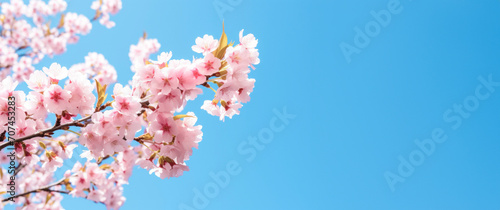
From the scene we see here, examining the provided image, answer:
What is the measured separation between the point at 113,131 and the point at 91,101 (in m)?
0.20

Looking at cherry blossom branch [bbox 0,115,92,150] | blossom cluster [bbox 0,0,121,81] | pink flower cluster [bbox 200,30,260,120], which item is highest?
blossom cluster [bbox 0,0,121,81]

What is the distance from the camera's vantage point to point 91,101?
5.58 ft

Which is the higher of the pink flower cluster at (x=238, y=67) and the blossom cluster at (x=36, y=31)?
the blossom cluster at (x=36, y=31)

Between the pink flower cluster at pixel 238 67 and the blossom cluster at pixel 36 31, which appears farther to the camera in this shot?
the blossom cluster at pixel 36 31

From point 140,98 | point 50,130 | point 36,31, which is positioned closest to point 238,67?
point 140,98

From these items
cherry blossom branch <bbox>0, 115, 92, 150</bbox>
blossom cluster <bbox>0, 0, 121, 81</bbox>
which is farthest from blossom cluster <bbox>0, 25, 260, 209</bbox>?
blossom cluster <bbox>0, 0, 121, 81</bbox>

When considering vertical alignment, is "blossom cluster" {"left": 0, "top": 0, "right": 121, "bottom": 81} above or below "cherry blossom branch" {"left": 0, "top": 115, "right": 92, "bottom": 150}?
above

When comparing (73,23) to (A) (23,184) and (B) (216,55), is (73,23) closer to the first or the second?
(A) (23,184)

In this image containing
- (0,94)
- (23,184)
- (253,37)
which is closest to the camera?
(0,94)

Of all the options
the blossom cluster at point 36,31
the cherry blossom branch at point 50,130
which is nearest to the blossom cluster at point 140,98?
the cherry blossom branch at point 50,130

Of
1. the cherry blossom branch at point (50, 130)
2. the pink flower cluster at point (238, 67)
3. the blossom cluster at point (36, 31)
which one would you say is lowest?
the pink flower cluster at point (238, 67)

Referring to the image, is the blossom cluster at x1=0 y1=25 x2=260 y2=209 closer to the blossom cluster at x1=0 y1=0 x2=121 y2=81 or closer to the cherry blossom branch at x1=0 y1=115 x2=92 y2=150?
the cherry blossom branch at x1=0 y1=115 x2=92 y2=150

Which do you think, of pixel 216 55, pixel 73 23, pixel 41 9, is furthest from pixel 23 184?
pixel 216 55

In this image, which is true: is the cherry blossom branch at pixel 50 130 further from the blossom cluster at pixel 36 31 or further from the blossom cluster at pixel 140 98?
the blossom cluster at pixel 36 31
